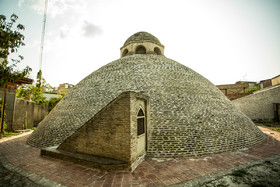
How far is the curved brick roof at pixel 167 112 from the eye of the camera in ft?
22.0

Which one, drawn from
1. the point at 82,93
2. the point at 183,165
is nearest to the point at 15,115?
the point at 82,93

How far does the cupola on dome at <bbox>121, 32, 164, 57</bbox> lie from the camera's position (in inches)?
568

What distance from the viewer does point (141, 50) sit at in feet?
49.1

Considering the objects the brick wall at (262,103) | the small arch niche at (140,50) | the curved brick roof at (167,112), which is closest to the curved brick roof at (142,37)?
the small arch niche at (140,50)

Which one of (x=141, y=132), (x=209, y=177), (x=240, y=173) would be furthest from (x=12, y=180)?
(x=240, y=173)

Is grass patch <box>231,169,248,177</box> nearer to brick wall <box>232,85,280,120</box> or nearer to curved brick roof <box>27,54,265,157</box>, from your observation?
curved brick roof <box>27,54,265,157</box>

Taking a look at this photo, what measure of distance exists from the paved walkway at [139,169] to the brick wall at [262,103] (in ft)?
55.8

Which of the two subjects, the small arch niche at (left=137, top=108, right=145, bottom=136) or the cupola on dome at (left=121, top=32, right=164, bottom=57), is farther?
the cupola on dome at (left=121, top=32, right=164, bottom=57)

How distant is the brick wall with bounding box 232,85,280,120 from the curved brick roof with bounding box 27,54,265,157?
14078mm

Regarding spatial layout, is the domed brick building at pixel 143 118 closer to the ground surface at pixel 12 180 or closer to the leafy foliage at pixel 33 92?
the ground surface at pixel 12 180

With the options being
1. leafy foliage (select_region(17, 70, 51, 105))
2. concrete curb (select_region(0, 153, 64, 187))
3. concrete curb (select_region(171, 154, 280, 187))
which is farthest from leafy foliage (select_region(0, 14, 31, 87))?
leafy foliage (select_region(17, 70, 51, 105))

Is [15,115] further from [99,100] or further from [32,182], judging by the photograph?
[32,182]

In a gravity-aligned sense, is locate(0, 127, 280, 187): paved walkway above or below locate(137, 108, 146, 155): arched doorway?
below

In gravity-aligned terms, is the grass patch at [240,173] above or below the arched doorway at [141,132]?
below
